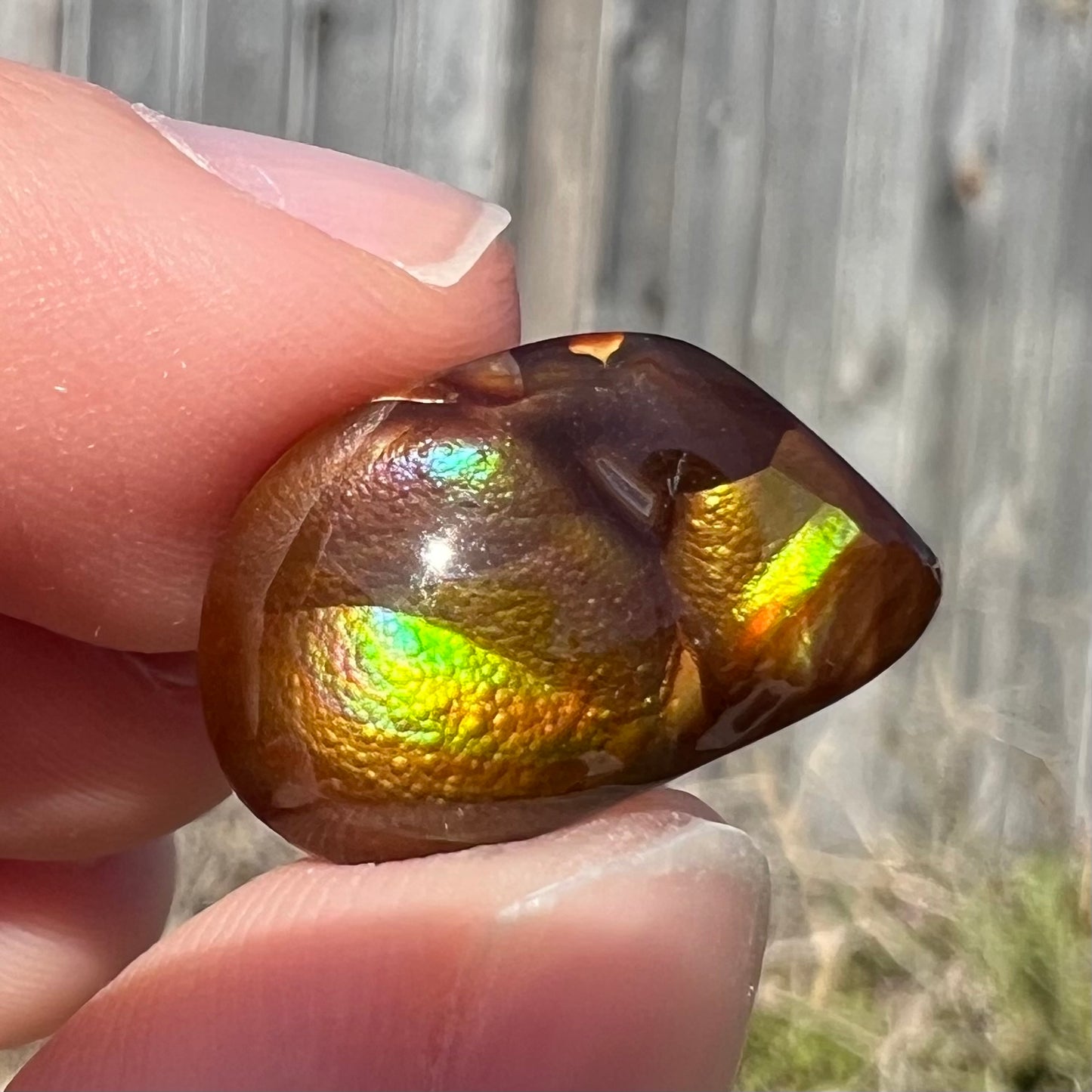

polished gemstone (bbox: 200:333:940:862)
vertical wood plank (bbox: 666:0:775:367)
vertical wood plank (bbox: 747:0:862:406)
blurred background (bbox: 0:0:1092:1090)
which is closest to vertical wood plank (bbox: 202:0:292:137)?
blurred background (bbox: 0:0:1092:1090)

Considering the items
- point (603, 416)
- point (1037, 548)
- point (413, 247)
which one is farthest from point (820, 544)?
point (1037, 548)

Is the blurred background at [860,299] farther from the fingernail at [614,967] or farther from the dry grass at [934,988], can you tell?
the fingernail at [614,967]

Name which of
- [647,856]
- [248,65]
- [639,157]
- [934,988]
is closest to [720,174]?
[639,157]

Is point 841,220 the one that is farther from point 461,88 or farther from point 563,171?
point 461,88

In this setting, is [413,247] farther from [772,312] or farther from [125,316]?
[772,312]

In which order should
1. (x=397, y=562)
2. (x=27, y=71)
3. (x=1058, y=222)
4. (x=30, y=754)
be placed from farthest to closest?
(x=1058, y=222), (x=30, y=754), (x=27, y=71), (x=397, y=562)

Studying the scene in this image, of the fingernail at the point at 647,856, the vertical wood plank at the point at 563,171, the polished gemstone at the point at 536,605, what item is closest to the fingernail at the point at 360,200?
the polished gemstone at the point at 536,605
